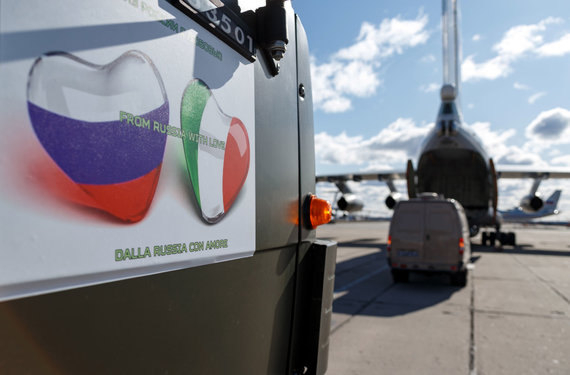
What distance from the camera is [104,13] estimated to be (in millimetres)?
1279

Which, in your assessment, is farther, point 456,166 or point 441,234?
point 456,166

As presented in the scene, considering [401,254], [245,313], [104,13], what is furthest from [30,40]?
[401,254]

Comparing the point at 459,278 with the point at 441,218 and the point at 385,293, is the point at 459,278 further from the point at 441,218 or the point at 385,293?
the point at 385,293

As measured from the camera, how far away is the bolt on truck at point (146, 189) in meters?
1.04

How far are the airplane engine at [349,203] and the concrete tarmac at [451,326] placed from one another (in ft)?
26.6

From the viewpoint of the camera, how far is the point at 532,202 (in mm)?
19531

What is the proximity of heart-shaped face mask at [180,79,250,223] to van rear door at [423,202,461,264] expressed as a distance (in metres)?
A: 8.31

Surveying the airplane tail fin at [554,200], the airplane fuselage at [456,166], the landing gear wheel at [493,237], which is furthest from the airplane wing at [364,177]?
the airplane tail fin at [554,200]

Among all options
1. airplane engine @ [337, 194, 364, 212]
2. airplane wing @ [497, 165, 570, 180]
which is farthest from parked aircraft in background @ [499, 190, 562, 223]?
airplane engine @ [337, 194, 364, 212]

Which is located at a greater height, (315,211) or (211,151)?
(211,151)

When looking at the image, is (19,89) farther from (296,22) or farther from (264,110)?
(296,22)

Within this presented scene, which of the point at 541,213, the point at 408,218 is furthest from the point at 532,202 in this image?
the point at 541,213

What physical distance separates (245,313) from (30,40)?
1.48 m

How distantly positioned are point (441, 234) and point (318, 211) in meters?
7.49
